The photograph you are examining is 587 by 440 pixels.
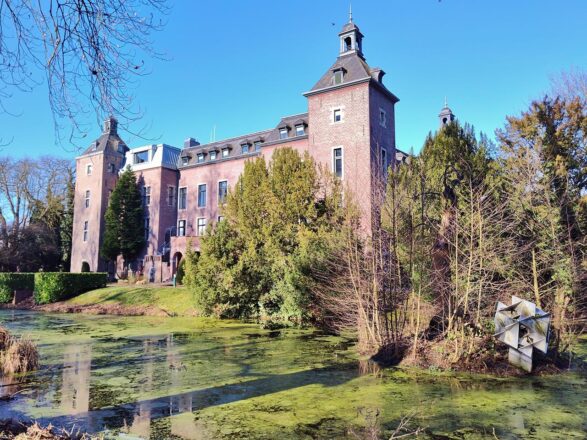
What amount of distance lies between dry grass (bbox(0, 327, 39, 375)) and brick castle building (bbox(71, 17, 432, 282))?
40.6ft

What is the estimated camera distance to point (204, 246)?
61.8 feet

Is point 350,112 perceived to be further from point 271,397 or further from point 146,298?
point 271,397

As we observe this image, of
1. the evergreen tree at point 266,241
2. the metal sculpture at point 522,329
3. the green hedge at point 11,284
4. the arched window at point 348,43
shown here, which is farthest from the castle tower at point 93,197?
the metal sculpture at point 522,329

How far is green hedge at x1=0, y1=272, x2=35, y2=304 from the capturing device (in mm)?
28906

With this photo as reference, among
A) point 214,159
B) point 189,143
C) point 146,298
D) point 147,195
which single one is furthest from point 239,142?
point 146,298

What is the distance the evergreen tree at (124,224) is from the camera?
120 ft

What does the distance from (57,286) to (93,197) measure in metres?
14.7

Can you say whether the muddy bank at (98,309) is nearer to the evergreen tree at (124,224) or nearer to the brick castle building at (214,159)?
the brick castle building at (214,159)

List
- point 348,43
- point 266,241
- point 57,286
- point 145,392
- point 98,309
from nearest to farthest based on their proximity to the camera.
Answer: point 145,392 → point 266,241 → point 98,309 → point 348,43 → point 57,286

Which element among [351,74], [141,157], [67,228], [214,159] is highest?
[351,74]

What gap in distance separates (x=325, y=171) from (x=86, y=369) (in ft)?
40.1

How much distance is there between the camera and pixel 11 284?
95.1ft

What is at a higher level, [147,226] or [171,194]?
[171,194]

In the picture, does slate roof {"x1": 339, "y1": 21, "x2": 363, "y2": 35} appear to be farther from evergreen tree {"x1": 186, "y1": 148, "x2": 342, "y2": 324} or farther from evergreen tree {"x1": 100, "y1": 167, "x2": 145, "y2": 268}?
evergreen tree {"x1": 100, "y1": 167, "x2": 145, "y2": 268}
